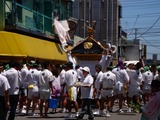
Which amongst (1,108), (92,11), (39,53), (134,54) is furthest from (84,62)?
(134,54)

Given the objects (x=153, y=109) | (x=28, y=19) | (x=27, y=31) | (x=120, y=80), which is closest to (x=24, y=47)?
(x=27, y=31)

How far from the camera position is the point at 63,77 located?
1583 centimetres

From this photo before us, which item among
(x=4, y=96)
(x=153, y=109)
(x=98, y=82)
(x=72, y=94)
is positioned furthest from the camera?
(x=98, y=82)

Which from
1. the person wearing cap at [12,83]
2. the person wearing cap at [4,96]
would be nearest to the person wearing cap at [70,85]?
the person wearing cap at [12,83]

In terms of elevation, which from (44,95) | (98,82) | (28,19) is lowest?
(44,95)

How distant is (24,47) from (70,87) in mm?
7648

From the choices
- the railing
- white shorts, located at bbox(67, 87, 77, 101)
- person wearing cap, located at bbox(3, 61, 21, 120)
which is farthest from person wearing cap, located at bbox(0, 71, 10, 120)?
the railing

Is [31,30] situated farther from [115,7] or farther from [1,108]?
[115,7]

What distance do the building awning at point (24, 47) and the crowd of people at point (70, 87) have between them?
13.3 feet

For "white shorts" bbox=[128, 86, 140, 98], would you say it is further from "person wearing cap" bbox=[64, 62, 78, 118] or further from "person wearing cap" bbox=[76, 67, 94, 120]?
"person wearing cap" bbox=[76, 67, 94, 120]

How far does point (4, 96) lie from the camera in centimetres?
1060

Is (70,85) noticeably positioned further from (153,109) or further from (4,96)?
(153,109)

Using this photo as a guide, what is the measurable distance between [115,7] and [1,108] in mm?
57179

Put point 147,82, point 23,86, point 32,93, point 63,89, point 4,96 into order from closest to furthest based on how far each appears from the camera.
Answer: point 4,96 < point 32,93 < point 63,89 < point 23,86 < point 147,82
